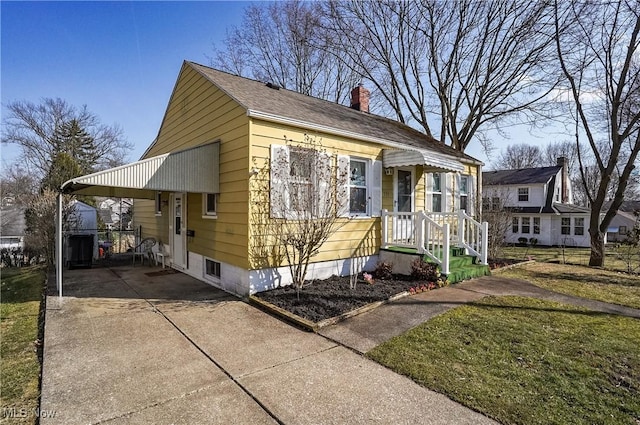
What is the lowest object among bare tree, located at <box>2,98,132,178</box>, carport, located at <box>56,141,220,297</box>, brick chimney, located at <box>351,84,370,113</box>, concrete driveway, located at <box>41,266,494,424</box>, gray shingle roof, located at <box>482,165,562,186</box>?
concrete driveway, located at <box>41,266,494,424</box>

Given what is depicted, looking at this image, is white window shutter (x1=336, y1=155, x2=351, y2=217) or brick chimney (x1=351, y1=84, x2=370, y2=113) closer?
white window shutter (x1=336, y1=155, x2=351, y2=217)

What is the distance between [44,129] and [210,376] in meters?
30.7

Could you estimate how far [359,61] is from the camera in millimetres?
18094

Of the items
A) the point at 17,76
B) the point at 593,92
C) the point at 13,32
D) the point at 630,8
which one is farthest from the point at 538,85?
the point at 17,76

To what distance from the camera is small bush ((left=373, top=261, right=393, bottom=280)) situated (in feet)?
25.0

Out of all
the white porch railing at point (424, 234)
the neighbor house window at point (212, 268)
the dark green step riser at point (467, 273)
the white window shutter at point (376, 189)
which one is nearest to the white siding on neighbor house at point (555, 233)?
the white porch railing at point (424, 234)

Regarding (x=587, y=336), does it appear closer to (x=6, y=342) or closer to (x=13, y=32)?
(x=6, y=342)

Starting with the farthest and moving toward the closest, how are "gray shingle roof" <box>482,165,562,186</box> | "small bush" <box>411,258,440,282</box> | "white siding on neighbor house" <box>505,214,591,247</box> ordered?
"gray shingle roof" <box>482,165,562,186</box> → "white siding on neighbor house" <box>505,214,591,247</box> → "small bush" <box>411,258,440,282</box>

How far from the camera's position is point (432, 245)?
7824 millimetres

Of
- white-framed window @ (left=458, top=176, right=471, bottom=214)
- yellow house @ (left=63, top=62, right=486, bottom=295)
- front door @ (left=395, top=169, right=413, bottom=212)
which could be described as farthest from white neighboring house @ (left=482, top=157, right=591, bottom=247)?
yellow house @ (left=63, top=62, right=486, bottom=295)

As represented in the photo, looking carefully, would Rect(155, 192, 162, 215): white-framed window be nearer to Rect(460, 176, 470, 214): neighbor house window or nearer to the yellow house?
the yellow house

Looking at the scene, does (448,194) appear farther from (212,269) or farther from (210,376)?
(210,376)

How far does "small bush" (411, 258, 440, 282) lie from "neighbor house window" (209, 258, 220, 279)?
14.5ft

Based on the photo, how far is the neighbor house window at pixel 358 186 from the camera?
25.6 feet
